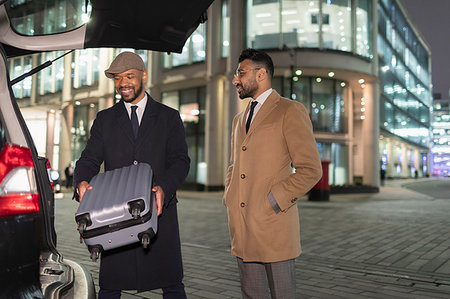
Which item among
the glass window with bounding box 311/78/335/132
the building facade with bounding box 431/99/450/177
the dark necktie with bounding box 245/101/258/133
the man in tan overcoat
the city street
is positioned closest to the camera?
the man in tan overcoat

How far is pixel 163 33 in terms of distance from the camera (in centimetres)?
291

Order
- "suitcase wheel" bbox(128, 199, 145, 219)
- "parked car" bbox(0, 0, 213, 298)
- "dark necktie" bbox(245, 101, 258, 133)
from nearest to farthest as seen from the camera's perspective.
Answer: "parked car" bbox(0, 0, 213, 298), "suitcase wheel" bbox(128, 199, 145, 219), "dark necktie" bbox(245, 101, 258, 133)

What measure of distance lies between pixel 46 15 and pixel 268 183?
1.84 meters

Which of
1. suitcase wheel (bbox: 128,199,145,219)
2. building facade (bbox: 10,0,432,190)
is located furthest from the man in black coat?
building facade (bbox: 10,0,432,190)

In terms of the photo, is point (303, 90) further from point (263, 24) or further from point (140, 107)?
point (140, 107)

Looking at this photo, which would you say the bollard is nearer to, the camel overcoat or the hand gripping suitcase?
the camel overcoat

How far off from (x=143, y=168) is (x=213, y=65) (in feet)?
78.3

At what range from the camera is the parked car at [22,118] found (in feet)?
6.00

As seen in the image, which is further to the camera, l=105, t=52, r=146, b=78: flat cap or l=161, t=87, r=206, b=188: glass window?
l=161, t=87, r=206, b=188: glass window

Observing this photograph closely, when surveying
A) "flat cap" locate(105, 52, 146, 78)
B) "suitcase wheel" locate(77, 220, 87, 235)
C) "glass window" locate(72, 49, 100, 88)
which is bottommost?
"suitcase wheel" locate(77, 220, 87, 235)

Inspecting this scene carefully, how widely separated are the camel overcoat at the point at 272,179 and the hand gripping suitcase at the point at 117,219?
0.61 m

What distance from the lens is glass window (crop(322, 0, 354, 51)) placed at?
2475cm

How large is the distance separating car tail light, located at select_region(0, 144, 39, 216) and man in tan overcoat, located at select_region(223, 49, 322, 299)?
3.78 feet

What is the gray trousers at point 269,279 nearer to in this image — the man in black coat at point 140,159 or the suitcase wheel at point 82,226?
the man in black coat at point 140,159
